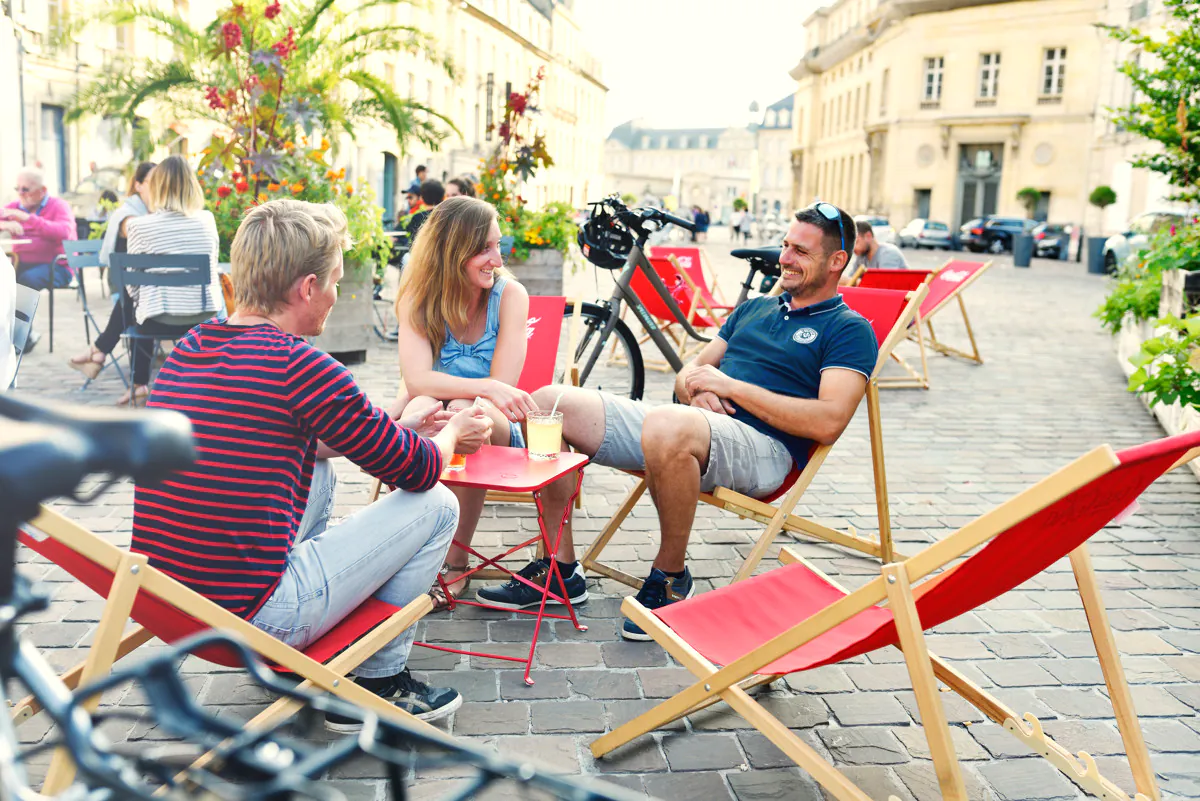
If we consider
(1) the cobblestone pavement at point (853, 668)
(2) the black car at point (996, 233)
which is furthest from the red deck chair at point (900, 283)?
(2) the black car at point (996, 233)

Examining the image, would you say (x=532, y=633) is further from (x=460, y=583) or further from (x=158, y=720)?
(x=158, y=720)

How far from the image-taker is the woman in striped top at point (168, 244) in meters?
6.62

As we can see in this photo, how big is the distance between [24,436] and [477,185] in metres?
9.86

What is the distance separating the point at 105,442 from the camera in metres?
0.71

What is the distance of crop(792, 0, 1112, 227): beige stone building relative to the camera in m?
44.6

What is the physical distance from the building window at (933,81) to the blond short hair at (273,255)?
50676mm

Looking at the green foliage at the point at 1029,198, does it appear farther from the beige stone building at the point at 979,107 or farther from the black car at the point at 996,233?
the black car at the point at 996,233

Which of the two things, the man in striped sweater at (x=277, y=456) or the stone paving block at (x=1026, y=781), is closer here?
the man in striped sweater at (x=277, y=456)

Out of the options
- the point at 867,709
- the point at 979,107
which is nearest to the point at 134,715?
the point at 867,709

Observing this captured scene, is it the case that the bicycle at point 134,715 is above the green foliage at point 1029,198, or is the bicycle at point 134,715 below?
below

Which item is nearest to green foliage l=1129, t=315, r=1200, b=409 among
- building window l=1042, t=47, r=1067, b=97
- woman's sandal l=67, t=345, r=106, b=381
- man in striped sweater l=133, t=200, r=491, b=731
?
man in striped sweater l=133, t=200, r=491, b=731

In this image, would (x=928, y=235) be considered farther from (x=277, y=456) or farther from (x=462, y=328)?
(x=277, y=456)

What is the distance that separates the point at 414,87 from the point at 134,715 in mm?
42796

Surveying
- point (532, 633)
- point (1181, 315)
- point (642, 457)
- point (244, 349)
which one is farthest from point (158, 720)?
point (1181, 315)
